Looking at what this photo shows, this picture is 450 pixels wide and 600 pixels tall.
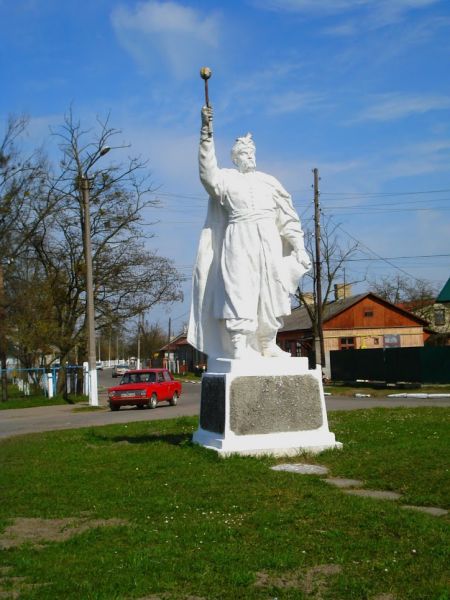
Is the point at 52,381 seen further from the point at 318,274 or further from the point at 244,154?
the point at 244,154

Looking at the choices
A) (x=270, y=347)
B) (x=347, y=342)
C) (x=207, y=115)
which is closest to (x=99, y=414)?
(x=270, y=347)

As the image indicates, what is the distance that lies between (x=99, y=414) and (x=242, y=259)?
13433 mm

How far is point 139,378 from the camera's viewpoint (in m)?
24.5

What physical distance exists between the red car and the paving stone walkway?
15.2 metres

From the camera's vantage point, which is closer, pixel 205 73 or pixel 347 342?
pixel 205 73

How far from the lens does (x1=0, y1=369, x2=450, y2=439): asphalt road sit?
1731cm

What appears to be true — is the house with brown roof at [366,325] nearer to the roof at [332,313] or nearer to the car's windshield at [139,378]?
the roof at [332,313]

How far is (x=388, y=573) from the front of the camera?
4.26 meters

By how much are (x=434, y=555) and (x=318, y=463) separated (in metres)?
3.82

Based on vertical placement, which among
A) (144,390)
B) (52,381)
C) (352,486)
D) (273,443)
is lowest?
(352,486)

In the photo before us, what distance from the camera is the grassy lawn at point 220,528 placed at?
4.19 meters

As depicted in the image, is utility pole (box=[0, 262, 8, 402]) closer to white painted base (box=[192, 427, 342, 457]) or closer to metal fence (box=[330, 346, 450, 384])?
metal fence (box=[330, 346, 450, 384])

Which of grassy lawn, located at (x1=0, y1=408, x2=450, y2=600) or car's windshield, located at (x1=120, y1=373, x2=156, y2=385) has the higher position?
car's windshield, located at (x1=120, y1=373, x2=156, y2=385)

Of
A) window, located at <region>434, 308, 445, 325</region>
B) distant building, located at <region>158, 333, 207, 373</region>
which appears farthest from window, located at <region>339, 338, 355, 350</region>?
distant building, located at <region>158, 333, 207, 373</region>
